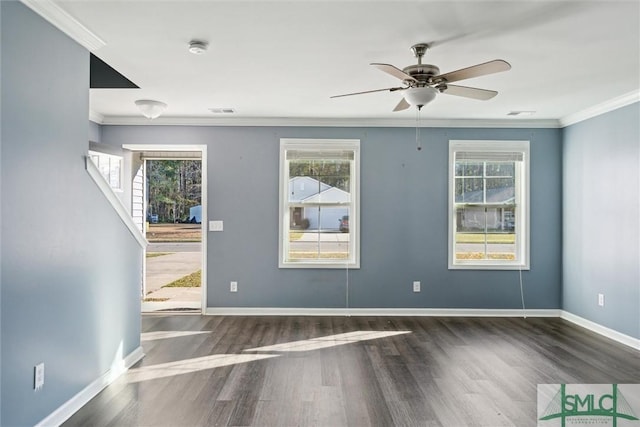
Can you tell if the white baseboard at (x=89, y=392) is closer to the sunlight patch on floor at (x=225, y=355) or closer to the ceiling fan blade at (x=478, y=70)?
the sunlight patch on floor at (x=225, y=355)

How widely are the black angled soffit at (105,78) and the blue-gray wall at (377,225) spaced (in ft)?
4.21

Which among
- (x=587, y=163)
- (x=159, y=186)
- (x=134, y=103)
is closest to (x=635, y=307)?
(x=587, y=163)

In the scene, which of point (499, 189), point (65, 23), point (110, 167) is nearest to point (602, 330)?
point (499, 189)

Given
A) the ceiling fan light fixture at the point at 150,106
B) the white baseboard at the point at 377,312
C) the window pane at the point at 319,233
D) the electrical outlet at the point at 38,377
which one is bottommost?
the white baseboard at the point at 377,312

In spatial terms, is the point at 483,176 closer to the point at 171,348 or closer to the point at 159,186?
the point at 171,348

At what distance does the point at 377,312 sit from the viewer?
5.13 metres

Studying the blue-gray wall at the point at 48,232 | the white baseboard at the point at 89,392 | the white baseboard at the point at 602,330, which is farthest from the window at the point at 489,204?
the blue-gray wall at the point at 48,232

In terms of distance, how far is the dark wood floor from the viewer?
2541 mm

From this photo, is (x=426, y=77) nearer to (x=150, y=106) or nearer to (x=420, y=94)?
(x=420, y=94)

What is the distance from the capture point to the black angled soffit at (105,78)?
353 centimetres

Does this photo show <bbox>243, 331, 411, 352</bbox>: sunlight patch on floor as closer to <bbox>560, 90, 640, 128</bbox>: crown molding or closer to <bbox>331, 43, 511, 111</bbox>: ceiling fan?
<bbox>331, 43, 511, 111</bbox>: ceiling fan

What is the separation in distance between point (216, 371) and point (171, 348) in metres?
0.80

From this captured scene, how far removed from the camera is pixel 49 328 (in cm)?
231

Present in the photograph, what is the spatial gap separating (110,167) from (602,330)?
5.75 meters
